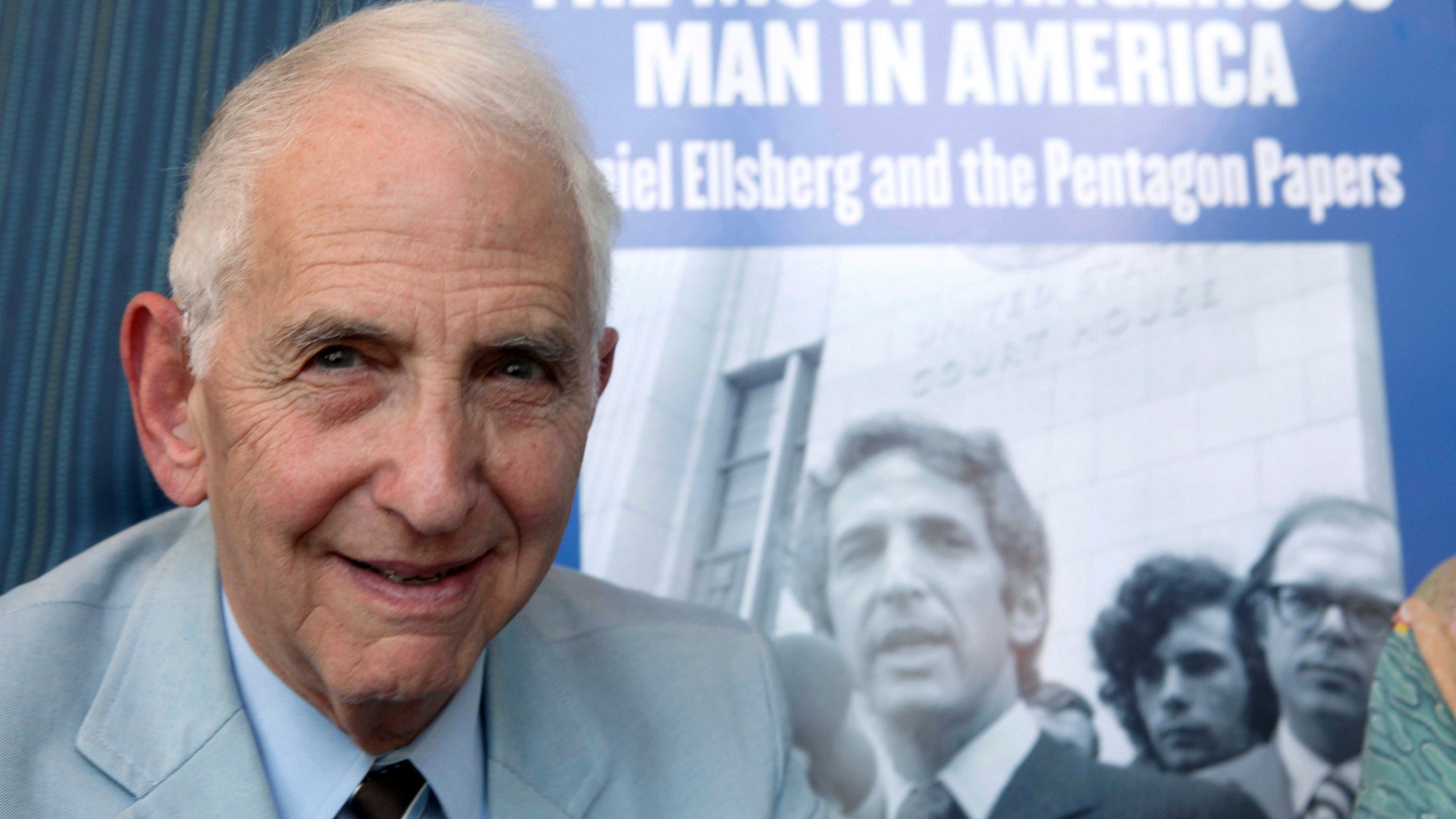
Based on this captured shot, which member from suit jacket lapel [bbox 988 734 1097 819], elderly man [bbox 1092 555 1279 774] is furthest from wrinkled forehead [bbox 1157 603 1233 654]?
suit jacket lapel [bbox 988 734 1097 819]

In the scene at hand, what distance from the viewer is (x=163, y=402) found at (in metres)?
1.34

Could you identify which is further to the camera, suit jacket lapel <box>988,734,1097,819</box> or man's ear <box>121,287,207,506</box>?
suit jacket lapel <box>988,734,1097,819</box>

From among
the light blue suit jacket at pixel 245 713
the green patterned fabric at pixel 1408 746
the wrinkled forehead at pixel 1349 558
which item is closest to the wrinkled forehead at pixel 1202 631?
the wrinkled forehead at pixel 1349 558

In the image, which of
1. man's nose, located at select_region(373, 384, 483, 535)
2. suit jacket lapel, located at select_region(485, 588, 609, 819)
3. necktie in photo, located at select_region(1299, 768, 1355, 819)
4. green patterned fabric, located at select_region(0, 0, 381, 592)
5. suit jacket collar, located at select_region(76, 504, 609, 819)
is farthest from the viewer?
necktie in photo, located at select_region(1299, 768, 1355, 819)

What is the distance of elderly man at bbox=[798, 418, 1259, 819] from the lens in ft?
6.66

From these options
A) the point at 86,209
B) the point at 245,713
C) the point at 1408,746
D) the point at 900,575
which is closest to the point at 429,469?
the point at 245,713

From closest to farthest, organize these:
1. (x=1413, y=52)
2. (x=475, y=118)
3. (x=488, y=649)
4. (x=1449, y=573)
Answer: (x=475, y=118)
(x=488, y=649)
(x=1449, y=573)
(x=1413, y=52)

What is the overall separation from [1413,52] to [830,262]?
1087 millimetres

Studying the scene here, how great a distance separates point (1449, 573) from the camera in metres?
1.64

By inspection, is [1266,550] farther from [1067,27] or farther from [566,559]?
[566,559]

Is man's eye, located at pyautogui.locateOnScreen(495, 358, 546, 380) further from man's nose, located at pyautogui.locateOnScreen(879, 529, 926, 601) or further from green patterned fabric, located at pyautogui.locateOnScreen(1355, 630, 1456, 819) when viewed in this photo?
green patterned fabric, located at pyautogui.locateOnScreen(1355, 630, 1456, 819)

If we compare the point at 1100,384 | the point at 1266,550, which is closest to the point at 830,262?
the point at 1100,384

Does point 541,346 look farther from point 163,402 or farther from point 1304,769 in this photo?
point 1304,769

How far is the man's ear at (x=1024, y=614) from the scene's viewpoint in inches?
80.4
